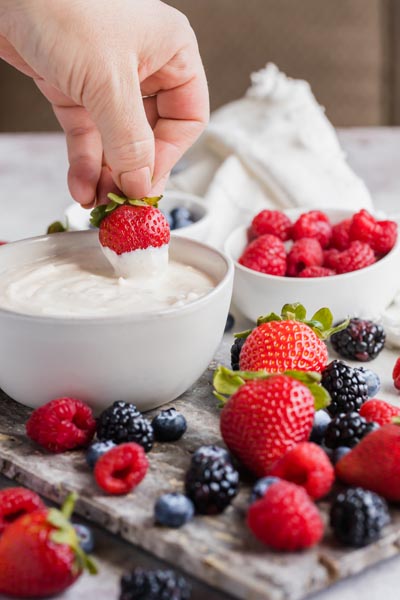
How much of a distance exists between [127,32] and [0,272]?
49 cm

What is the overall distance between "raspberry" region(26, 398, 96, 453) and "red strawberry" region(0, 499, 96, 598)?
0.26 meters

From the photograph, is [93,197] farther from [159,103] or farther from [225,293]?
[225,293]

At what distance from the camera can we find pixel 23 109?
462cm

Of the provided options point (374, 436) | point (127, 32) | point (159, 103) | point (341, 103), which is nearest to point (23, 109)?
point (341, 103)

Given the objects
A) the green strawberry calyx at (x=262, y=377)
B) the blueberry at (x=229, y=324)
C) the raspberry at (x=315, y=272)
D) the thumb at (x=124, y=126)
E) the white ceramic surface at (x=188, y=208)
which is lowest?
the blueberry at (x=229, y=324)

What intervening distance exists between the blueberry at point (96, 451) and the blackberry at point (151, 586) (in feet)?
0.85

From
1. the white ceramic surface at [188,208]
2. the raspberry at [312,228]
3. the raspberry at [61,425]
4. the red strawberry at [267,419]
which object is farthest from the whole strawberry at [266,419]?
the white ceramic surface at [188,208]

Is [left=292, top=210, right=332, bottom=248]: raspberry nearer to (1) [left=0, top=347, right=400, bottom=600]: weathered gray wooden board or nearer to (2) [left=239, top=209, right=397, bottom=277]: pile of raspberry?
(2) [left=239, top=209, right=397, bottom=277]: pile of raspberry

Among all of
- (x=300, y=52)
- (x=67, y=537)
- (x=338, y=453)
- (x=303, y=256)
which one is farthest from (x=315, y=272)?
(x=300, y=52)

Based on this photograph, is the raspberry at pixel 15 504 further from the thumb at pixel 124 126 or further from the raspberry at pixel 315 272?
the raspberry at pixel 315 272

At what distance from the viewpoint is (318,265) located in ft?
6.33

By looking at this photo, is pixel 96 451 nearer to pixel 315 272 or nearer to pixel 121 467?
pixel 121 467

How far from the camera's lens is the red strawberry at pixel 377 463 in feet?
3.96

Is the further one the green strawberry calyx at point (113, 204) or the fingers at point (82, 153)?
the fingers at point (82, 153)
